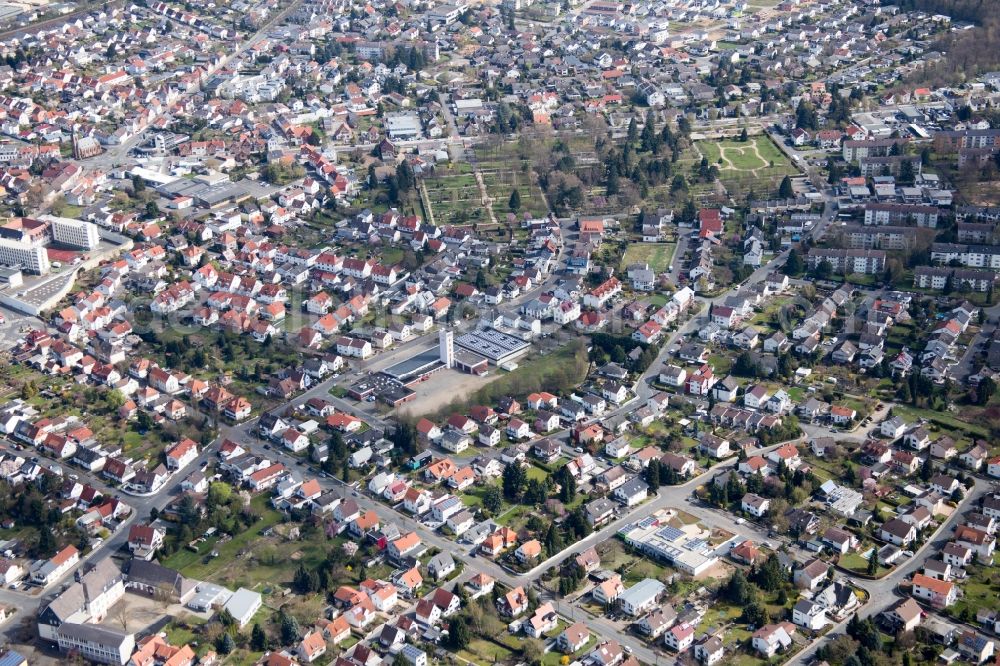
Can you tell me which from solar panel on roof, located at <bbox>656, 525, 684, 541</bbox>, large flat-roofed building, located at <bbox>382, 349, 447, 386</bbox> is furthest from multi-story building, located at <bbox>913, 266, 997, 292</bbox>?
solar panel on roof, located at <bbox>656, 525, 684, 541</bbox>

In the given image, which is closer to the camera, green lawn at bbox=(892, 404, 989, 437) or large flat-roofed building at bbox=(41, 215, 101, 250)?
green lawn at bbox=(892, 404, 989, 437)

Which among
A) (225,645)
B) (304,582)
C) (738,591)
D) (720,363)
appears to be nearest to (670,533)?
(738,591)

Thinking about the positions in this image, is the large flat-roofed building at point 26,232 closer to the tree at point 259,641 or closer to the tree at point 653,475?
the tree at point 259,641

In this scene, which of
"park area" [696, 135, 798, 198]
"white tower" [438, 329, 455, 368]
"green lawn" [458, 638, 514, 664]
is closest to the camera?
"green lawn" [458, 638, 514, 664]

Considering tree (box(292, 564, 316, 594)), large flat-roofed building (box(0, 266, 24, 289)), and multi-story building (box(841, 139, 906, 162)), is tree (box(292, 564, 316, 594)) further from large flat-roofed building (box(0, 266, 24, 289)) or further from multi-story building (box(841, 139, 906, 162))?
multi-story building (box(841, 139, 906, 162))

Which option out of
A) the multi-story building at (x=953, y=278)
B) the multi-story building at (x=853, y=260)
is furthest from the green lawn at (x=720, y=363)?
the multi-story building at (x=953, y=278)

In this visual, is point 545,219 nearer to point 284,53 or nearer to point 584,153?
point 584,153
